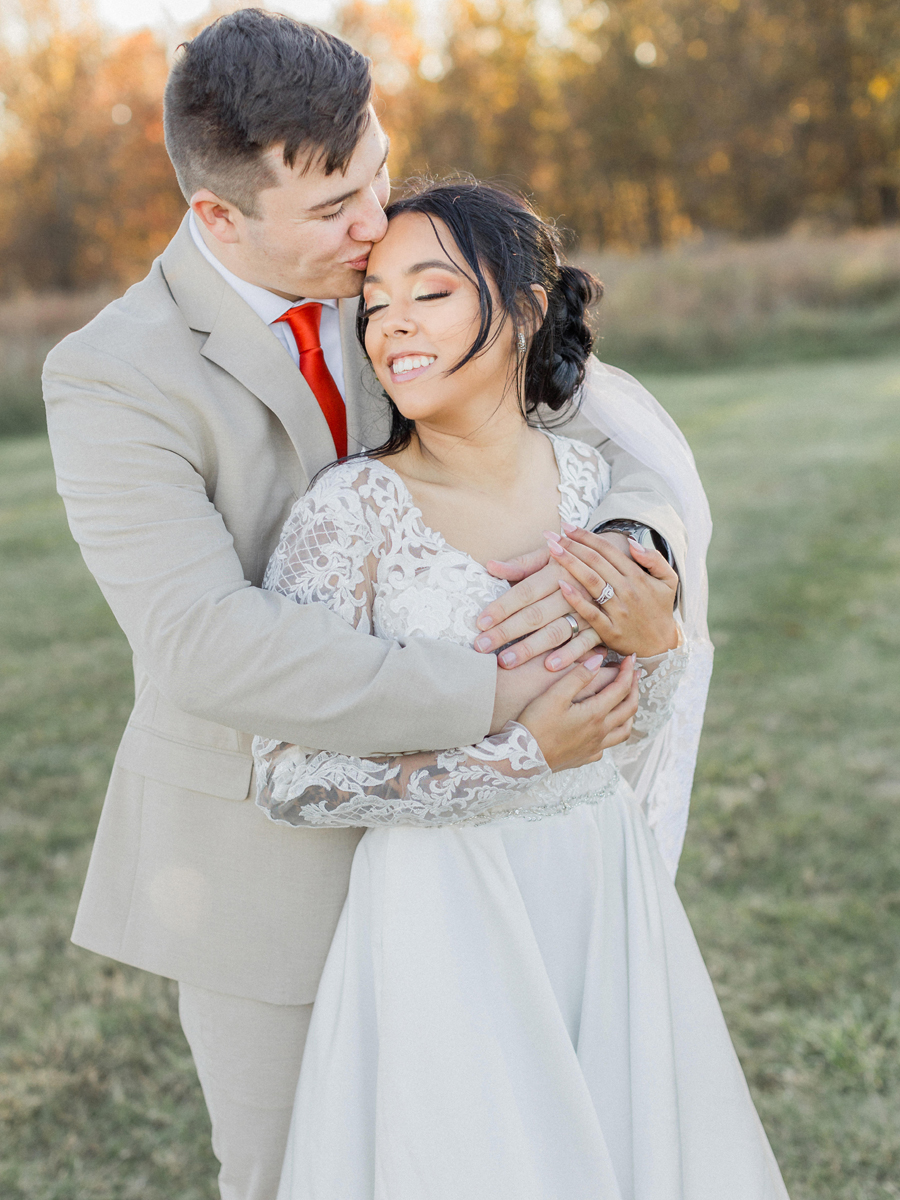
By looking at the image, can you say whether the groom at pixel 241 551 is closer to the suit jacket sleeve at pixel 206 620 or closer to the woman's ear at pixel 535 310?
the suit jacket sleeve at pixel 206 620

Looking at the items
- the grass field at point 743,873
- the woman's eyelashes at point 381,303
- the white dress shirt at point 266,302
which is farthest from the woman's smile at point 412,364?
the grass field at point 743,873

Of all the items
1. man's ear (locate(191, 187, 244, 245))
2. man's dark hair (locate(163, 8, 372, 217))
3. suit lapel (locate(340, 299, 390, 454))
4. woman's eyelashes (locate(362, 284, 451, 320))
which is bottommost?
suit lapel (locate(340, 299, 390, 454))

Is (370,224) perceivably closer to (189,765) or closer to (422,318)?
(422,318)

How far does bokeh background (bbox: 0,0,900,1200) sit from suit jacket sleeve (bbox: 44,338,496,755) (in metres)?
1.26

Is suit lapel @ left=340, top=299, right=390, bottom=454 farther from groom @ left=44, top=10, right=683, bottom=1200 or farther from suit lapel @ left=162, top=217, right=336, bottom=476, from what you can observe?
suit lapel @ left=162, top=217, right=336, bottom=476

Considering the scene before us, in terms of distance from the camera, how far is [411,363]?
2.00 metres

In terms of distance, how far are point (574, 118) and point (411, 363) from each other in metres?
30.9

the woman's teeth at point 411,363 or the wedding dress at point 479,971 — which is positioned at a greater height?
the woman's teeth at point 411,363

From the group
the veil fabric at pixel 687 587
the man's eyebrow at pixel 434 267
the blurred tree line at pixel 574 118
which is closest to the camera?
the man's eyebrow at pixel 434 267

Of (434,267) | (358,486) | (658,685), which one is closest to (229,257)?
→ (434,267)

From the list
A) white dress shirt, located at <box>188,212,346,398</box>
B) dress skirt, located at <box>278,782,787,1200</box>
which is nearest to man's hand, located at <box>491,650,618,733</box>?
dress skirt, located at <box>278,782,787,1200</box>

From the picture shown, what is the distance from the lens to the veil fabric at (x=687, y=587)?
96.1 inches

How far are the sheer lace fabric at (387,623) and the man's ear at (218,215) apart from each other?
498 mm

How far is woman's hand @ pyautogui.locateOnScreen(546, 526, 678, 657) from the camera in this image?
76.9 inches
